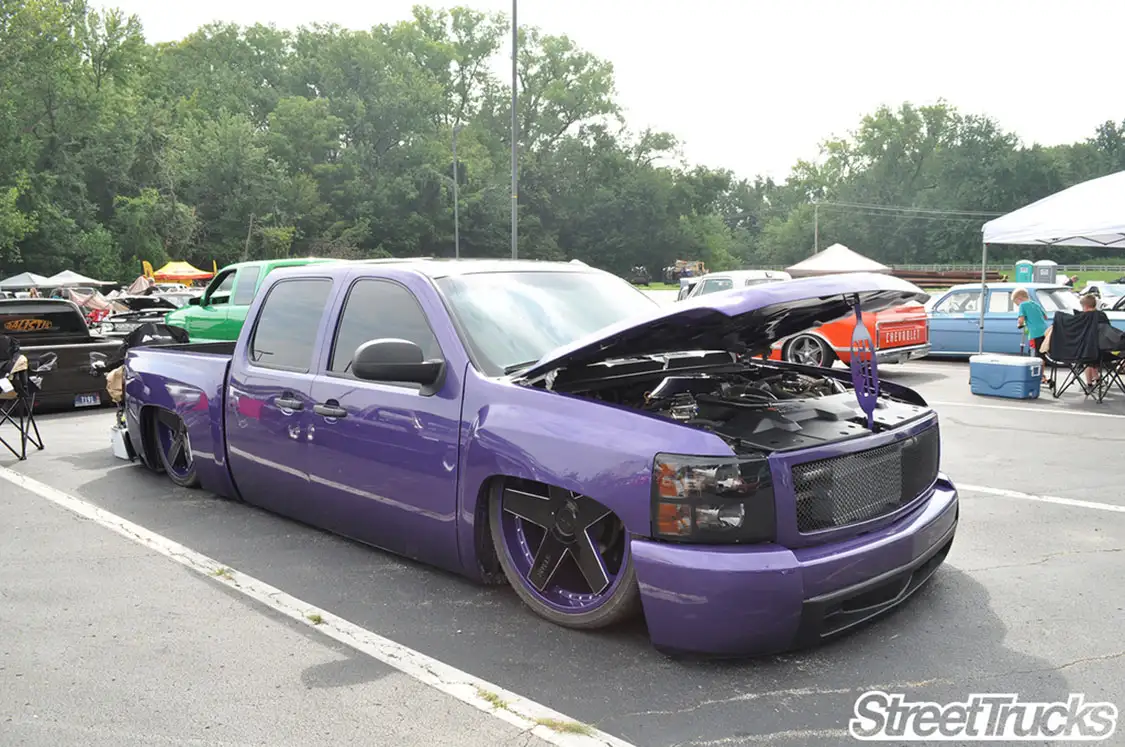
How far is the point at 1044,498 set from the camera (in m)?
6.19

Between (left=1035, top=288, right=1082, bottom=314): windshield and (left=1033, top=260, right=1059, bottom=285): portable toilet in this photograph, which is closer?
(left=1035, top=288, right=1082, bottom=314): windshield

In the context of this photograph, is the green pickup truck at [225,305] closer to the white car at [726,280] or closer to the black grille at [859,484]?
the white car at [726,280]

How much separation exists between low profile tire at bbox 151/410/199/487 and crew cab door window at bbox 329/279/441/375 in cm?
204

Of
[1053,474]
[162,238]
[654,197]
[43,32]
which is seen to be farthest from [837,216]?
[1053,474]

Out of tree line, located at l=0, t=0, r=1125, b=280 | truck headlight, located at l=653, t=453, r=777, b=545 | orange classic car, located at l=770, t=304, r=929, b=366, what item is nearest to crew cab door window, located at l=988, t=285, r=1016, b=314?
orange classic car, located at l=770, t=304, r=929, b=366

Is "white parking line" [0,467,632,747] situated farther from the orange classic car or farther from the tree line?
the tree line

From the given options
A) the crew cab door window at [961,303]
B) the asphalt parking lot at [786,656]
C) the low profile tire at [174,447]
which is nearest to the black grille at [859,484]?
the asphalt parking lot at [786,656]

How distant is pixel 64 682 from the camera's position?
343 cm

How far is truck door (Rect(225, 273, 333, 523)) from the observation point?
16.1 ft

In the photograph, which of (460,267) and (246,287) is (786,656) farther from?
(246,287)

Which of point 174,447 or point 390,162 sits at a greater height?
point 390,162

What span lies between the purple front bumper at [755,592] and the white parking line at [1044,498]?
3302 mm

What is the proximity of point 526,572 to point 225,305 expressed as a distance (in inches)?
442

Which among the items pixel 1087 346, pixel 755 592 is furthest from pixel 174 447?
pixel 1087 346
